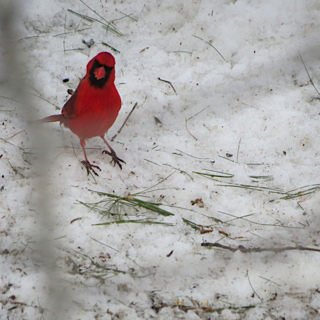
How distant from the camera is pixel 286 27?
13.4 feet

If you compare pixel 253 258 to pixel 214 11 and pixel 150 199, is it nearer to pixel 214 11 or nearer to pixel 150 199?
pixel 150 199

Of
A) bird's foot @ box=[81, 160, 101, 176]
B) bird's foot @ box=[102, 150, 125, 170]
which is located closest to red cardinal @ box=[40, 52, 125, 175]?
bird's foot @ box=[81, 160, 101, 176]

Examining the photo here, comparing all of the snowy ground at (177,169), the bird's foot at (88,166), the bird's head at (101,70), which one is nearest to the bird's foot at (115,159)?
the snowy ground at (177,169)

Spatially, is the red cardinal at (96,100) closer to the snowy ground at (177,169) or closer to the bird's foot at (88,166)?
the bird's foot at (88,166)

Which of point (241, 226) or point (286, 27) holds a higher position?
point (286, 27)

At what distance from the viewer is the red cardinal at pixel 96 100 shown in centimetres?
312

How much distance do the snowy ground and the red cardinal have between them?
18cm

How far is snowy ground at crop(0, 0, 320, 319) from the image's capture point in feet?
8.00

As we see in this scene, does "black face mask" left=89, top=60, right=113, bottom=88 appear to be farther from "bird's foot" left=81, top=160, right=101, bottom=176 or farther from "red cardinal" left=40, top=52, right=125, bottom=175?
"bird's foot" left=81, top=160, right=101, bottom=176

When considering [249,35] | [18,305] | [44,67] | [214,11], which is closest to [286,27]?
[249,35]

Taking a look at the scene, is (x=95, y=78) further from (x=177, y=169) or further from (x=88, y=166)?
(x=177, y=169)

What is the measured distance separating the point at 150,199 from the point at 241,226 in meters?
0.50

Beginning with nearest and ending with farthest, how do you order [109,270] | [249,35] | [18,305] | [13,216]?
1. [18,305]
2. [109,270]
3. [13,216]
4. [249,35]

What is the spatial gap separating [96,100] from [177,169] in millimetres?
599
